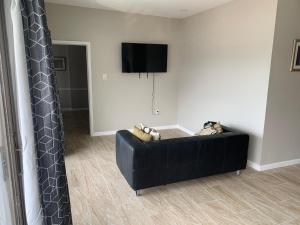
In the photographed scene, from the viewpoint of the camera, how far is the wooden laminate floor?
2418 mm

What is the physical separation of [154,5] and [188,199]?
3.43 metres

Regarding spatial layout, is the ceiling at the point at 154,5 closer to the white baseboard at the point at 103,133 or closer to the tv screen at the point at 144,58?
the tv screen at the point at 144,58

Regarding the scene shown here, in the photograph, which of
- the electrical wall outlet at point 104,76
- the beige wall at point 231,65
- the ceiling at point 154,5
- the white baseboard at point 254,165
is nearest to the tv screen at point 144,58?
the electrical wall outlet at point 104,76

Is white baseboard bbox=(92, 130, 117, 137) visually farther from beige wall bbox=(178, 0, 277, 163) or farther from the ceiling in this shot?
the ceiling

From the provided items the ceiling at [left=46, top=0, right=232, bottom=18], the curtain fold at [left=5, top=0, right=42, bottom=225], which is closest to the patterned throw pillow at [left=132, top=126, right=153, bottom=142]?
the curtain fold at [left=5, top=0, right=42, bottom=225]

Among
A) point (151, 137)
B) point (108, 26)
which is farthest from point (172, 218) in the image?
point (108, 26)

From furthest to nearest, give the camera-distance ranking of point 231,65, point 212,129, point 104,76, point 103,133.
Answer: point 103,133
point 104,76
point 231,65
point 212,129

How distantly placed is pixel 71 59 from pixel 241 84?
19.5 feet

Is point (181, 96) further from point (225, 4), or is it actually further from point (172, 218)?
point (172, 218)

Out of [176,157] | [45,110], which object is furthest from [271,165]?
[45,110]

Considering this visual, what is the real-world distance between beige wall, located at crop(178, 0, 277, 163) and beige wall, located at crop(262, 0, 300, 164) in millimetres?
103

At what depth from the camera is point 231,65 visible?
3959 mm

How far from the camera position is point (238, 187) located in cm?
306

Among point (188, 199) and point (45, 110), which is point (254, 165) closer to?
point (188, 199)
